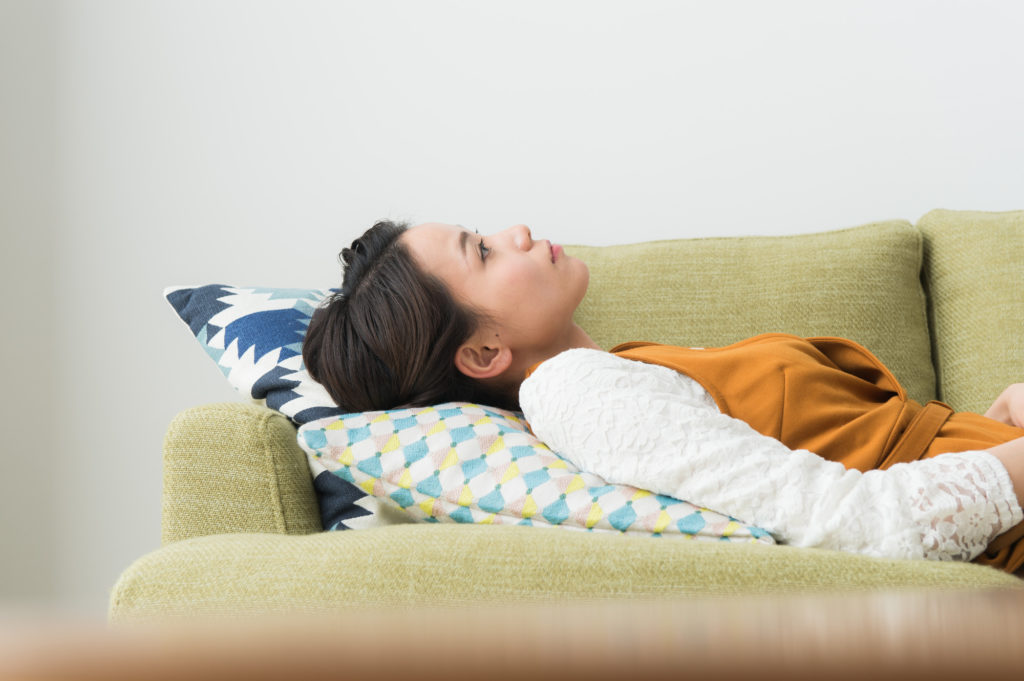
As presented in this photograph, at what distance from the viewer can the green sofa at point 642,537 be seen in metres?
0.70

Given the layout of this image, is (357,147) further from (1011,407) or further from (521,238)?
(1011,407)

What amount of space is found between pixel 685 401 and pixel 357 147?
4.48 ft

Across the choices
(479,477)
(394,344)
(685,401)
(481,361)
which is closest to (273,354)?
(394,344)

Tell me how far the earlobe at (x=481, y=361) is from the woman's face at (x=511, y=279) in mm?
19

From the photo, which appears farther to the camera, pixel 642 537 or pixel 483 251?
pixel 483 251

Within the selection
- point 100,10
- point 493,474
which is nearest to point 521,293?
point 493,474

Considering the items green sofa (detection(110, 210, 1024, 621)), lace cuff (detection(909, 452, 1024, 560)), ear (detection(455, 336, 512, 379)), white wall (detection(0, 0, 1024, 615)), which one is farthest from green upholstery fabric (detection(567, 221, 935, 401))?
lace cuff (detection(909, 452, 1024, 560))

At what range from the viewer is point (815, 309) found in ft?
4.89

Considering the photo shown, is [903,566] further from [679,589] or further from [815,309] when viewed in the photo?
[815,309]

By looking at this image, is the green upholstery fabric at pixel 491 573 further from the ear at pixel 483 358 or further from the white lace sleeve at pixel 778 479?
the ear at pixel 483 358

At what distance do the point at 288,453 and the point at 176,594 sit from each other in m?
0.35

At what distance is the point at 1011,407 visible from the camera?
3.86 feet

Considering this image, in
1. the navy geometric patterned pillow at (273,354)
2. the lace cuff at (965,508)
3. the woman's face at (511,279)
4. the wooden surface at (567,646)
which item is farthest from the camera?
the woman's face at (511,279)

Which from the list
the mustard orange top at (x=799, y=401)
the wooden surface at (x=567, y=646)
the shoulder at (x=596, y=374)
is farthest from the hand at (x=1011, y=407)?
the wooden surface at (x=567, y=646)
